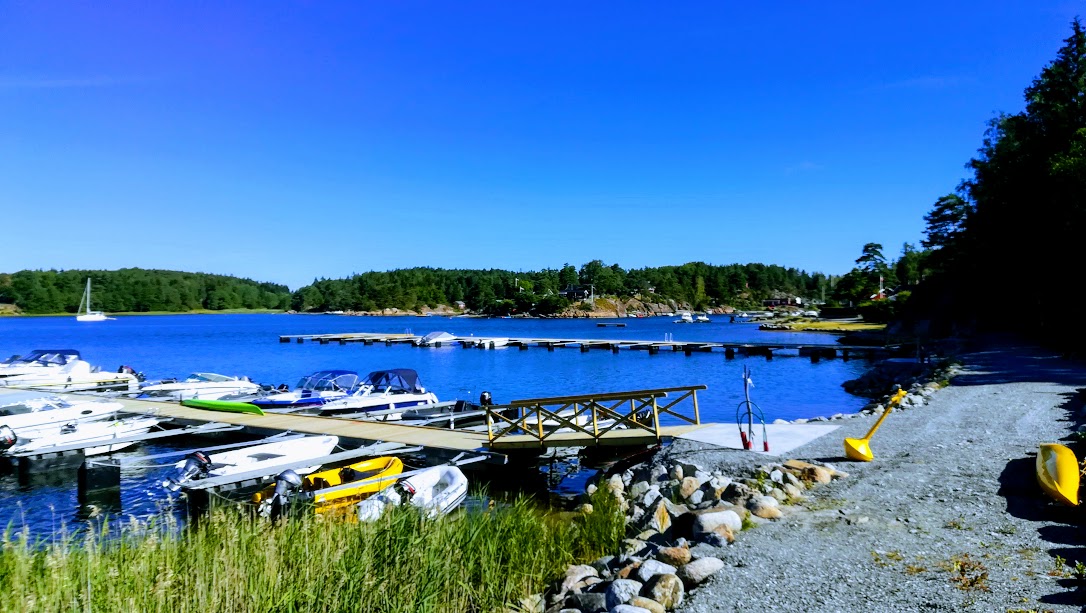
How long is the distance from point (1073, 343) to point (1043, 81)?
1557 cm

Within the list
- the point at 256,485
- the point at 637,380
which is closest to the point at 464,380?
the point at 637,380

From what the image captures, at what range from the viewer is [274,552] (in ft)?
20.7

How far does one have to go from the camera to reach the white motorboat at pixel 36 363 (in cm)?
3522

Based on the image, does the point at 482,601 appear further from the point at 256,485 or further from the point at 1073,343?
the point at 1073,343

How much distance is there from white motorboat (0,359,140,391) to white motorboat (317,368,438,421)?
42.7 feet

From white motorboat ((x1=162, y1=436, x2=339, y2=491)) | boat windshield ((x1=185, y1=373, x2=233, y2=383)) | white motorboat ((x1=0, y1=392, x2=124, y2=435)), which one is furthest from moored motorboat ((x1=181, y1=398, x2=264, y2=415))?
white motorboat ((x1=162, y1=436, x2=339, y2=491))

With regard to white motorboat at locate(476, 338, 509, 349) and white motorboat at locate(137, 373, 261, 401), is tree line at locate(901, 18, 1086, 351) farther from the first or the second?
white motorboat at locate(476, 338, 509, 349)

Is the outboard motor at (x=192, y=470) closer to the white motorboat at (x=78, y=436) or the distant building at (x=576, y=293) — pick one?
the white motorboat at (x=78, y=436)

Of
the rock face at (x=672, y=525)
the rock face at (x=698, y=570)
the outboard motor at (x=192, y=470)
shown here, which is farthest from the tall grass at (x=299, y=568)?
the outboard motor at (x=192, y=470)

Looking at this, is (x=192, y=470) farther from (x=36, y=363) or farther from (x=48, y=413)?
(x=36, y=363)

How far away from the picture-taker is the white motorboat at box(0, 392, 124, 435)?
20.0 m

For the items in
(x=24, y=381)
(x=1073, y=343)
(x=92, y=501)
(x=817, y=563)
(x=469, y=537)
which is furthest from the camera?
(x=24, y=381)

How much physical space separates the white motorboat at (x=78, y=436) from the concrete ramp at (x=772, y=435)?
15998mm

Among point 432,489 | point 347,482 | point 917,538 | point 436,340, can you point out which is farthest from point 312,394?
point 436,340
